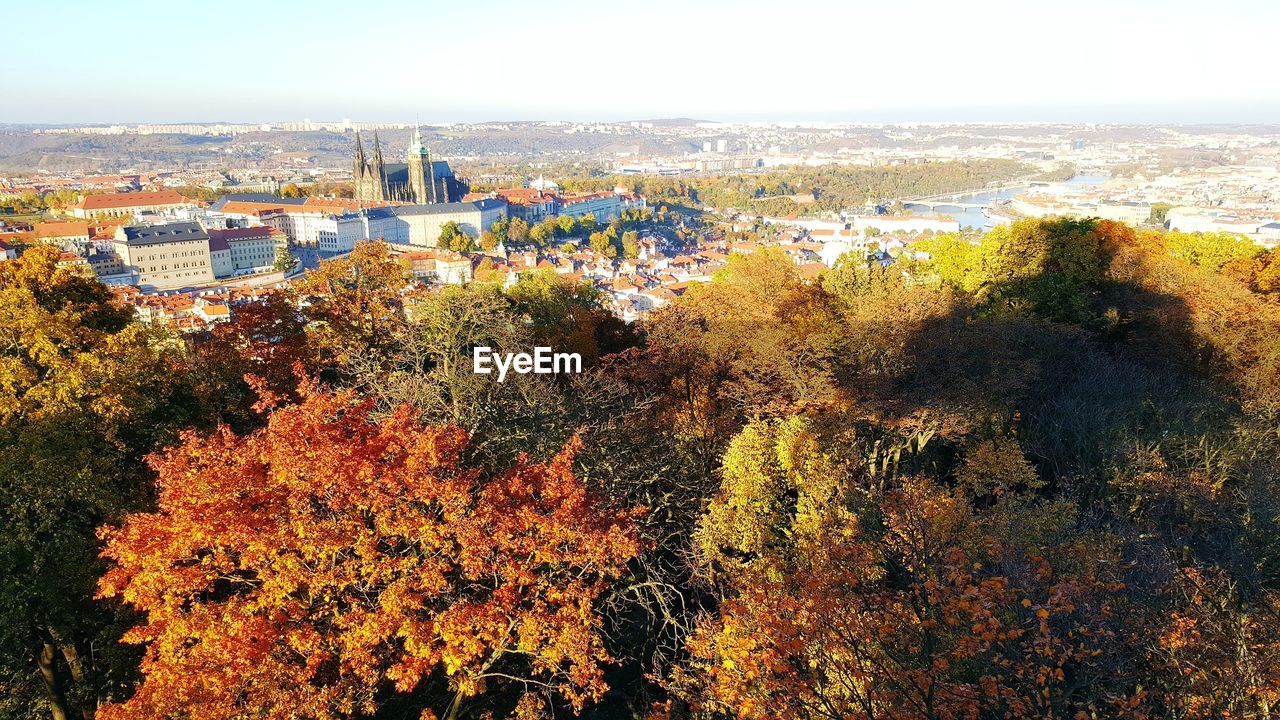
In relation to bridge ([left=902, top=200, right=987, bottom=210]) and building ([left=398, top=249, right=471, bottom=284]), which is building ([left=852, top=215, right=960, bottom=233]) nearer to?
bridge ([left=902, top=200, right=987, bottom=210])

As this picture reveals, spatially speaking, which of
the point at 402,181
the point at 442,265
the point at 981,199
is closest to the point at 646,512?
the point at 442,265

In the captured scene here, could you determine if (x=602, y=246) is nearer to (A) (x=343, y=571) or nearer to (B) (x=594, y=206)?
(B) (x=594, y=206)

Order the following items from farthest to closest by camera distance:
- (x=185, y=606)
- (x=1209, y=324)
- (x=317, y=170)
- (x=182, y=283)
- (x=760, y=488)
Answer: (x=317, y=170), (x=182, y=283), (x=1209, y=324), (x=760, y=488), (x=185, y=606)

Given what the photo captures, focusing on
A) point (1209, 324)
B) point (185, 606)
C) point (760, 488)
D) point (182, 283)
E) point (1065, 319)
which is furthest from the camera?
point (182, 283)

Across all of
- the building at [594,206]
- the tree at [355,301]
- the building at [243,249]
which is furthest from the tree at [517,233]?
the tree at [355,301]

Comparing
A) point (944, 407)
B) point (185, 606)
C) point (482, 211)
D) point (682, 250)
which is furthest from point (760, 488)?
point (482, 211)

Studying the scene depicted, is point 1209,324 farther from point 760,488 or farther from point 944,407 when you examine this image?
point 760,488

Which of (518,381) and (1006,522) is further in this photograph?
(518,381)
